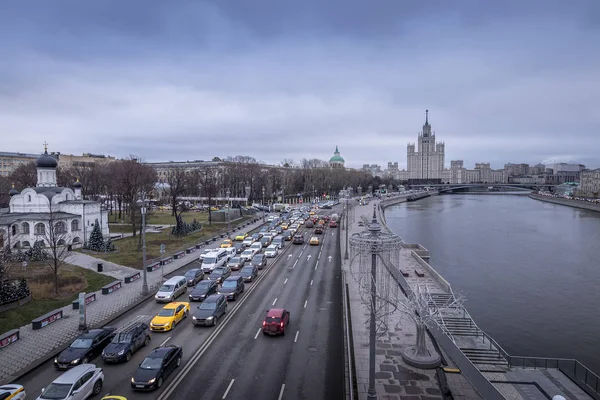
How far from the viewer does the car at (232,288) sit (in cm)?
2277

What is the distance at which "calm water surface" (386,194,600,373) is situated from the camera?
22.9m

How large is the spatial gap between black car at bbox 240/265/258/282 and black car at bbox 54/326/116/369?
11.1 meters

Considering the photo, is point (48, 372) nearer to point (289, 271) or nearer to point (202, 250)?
point (289, 271)

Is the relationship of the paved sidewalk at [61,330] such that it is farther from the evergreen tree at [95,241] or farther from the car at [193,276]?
the evergreen tree at [95,241]

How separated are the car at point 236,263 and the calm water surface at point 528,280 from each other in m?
16.8

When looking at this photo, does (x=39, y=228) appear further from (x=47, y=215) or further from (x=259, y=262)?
(x=259, y=262)

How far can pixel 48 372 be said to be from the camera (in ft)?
47.8

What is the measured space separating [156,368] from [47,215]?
102 feet

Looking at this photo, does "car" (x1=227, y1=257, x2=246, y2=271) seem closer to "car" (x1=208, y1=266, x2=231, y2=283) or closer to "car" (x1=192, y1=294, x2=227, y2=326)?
"car" (x1=208, y1=266, x2=231, y2=283)

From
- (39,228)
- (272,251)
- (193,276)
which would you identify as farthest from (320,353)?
(39,228)

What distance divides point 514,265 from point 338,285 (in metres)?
23.7

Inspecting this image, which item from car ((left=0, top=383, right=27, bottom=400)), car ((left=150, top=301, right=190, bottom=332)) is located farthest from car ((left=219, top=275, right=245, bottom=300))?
car ((left=0, top=383, right=27, bottom=400))

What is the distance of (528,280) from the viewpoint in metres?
34.9

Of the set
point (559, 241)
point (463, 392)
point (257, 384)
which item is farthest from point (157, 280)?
point (559, 241)
